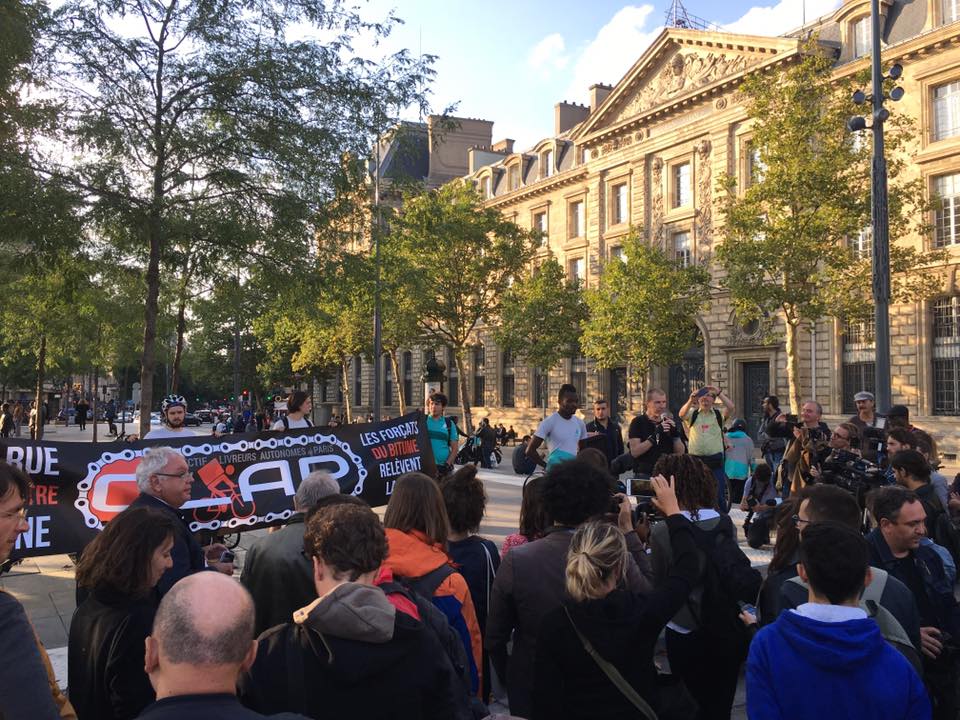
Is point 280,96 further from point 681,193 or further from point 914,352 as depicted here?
point 681,193

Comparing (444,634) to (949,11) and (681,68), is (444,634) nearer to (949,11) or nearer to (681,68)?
(949,11)

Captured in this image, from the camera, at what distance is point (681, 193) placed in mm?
37031

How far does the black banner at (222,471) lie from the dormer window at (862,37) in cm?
2731

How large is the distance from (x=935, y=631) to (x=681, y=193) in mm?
35352

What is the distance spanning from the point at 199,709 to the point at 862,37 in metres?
33.2

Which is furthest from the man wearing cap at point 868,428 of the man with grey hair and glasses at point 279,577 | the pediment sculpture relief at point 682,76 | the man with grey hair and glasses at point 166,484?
the pediment sculpture relief at point 682,76

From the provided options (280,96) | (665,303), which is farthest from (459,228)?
(280,96)

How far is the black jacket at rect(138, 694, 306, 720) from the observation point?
182 centimetres

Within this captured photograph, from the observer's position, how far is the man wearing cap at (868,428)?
7.36 meters

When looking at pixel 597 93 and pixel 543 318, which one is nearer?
pixel 543 318

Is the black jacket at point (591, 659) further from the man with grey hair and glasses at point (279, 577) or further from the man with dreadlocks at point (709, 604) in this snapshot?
the man with grey hair and glasses at point (279, 577)

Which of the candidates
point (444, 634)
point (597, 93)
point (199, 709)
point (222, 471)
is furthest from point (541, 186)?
point (199, 709)

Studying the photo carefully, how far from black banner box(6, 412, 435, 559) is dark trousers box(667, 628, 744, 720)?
417 centimetres

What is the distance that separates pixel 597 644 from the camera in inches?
122
